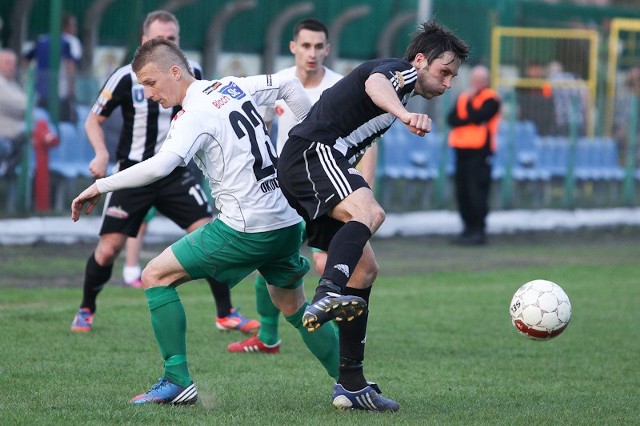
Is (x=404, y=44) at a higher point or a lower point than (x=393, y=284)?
higher

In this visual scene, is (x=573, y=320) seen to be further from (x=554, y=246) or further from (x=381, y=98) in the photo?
(x=554, y=246)

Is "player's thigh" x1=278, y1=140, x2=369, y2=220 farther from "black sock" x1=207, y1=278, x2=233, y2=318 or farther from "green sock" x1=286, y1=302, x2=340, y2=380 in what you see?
"black sock" x1=207, y1=278, x2=233, y2=318

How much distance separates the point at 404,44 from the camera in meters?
22.3

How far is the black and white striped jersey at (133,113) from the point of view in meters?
8.71

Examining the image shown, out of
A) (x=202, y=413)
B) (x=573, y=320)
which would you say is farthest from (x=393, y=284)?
(x=202, y=413)

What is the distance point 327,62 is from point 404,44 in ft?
7.36

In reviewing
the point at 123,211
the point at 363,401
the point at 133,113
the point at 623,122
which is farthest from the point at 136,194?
the point at 623,122

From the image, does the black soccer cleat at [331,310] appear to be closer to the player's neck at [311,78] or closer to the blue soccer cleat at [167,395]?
the blue soccer cleat at [167,395]

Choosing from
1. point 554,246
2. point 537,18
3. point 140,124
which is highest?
point 537,18

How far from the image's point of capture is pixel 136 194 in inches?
340

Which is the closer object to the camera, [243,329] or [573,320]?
[243,329]

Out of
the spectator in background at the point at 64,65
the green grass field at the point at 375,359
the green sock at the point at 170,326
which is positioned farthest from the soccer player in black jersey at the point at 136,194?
the spectator in background at the point at 64,65

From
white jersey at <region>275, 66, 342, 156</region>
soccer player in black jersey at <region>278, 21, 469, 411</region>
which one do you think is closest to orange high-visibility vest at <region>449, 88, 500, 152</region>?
white jersey at <region>275, 66, 342, 156</region>

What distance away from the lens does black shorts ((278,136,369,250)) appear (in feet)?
19.4
